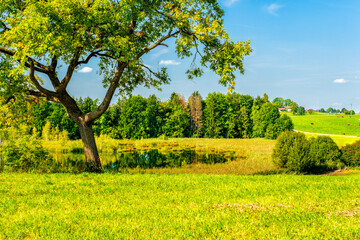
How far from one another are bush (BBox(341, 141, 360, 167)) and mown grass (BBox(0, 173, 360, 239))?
1192cm

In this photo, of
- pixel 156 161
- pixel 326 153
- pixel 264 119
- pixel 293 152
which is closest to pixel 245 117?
pixel 264 119

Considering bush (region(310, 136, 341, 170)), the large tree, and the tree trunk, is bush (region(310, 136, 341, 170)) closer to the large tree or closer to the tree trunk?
the large tree

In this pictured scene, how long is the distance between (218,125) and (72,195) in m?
58.7

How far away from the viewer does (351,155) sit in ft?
65.2

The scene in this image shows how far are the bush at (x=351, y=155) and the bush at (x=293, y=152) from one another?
5.11m

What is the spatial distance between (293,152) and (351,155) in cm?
712

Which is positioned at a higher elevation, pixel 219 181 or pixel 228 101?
pixel 228 101

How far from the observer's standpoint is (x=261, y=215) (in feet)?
19.9

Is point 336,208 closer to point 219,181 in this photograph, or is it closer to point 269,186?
point 269,186

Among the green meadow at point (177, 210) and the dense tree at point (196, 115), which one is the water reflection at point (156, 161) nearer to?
the green meadow at point (177, 210)

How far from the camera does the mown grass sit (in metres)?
5.24

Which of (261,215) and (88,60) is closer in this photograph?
(261,215)

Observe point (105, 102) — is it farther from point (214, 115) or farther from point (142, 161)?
point (214, 115)

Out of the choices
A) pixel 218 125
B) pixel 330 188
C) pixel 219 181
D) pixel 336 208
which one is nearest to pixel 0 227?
pixel 219 181
